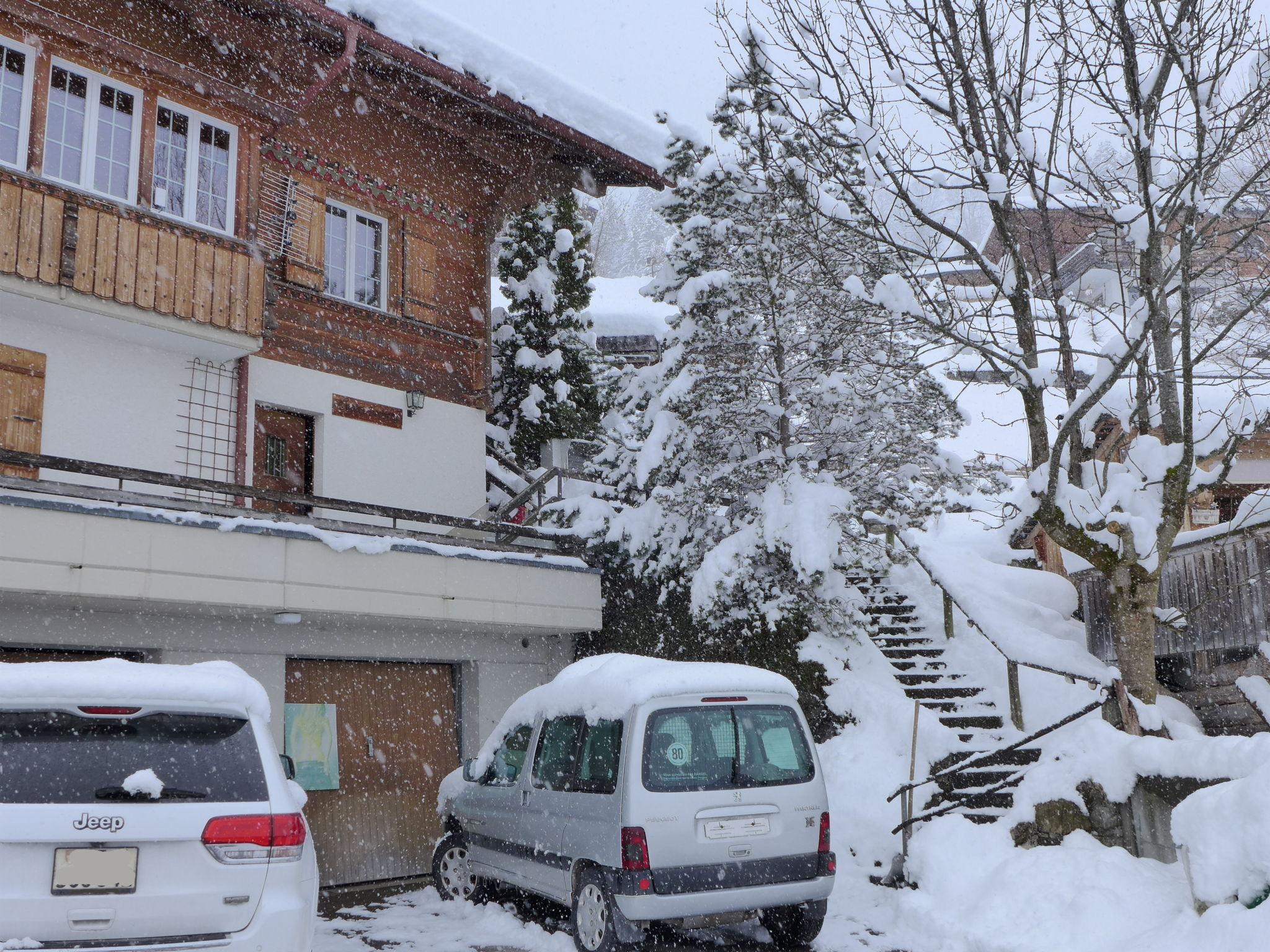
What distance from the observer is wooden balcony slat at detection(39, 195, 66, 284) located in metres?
10.4

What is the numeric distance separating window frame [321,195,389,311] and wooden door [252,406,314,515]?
5.74ft

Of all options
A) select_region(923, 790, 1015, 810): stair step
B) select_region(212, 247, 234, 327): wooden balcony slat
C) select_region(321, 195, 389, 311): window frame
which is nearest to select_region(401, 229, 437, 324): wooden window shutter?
select_region(321, 195, 389, 311): window frame

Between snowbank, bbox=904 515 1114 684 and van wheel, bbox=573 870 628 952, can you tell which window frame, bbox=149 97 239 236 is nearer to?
van wheel, bbox=573 870 628 952

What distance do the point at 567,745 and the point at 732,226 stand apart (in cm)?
713

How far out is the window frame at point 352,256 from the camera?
1412cm

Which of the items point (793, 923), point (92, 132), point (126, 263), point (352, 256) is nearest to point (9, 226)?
point (126, 263)

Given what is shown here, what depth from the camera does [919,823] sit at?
9.94 m

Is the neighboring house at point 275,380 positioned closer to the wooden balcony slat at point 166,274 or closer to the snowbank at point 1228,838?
the wooden balcony slat at point 166,274

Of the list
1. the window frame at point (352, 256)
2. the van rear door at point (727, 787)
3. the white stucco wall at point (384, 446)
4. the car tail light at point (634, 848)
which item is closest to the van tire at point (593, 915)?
the car tail light at point (634, 848)

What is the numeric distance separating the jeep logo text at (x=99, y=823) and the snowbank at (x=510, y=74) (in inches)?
431

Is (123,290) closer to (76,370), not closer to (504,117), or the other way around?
(76,370)

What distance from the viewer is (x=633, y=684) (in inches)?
294

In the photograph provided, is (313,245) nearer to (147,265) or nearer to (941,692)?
(147,265)

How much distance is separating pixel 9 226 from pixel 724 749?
27.9ft
